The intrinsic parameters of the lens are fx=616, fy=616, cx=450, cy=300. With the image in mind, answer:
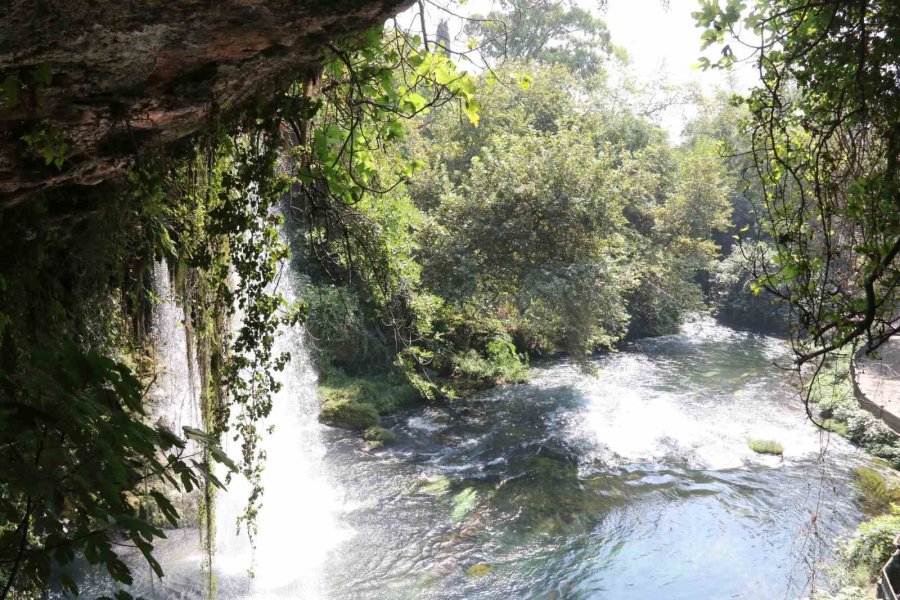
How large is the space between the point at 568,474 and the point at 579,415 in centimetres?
276

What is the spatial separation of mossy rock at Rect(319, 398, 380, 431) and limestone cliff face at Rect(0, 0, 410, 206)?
9.39m

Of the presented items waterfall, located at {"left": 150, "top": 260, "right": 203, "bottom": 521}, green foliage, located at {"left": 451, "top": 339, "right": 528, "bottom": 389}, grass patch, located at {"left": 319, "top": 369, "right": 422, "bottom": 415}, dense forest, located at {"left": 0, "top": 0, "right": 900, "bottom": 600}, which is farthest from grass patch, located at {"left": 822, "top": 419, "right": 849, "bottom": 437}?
waterfall, located at {"left": 150, "top": 260, "right": 203, "bottom": 521}

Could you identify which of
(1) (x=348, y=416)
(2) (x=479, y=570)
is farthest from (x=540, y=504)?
(1) (x=348, y=416)

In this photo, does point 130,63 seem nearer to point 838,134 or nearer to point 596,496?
point 838,134

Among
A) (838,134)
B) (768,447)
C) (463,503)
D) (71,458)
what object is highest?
(838,134)

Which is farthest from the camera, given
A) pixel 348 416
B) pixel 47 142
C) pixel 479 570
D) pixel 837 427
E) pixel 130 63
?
pixel 348 416

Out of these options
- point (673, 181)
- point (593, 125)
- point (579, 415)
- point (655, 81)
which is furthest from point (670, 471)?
point (655, 81)

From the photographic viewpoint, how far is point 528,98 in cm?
2214

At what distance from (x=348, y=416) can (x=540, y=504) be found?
14.7ft

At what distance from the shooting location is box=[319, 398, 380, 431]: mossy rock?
A: 11.8 meters

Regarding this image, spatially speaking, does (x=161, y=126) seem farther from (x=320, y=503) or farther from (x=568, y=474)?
(x=568, y=474)

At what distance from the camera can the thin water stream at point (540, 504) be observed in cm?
680

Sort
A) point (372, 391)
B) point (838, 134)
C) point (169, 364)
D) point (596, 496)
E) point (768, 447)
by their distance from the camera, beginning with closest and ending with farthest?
1. point (838, 134)
2. point (169, 364)
3. point (596, 496)
4. point (768, 447)
5. point (372, 391)

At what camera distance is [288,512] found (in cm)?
831
